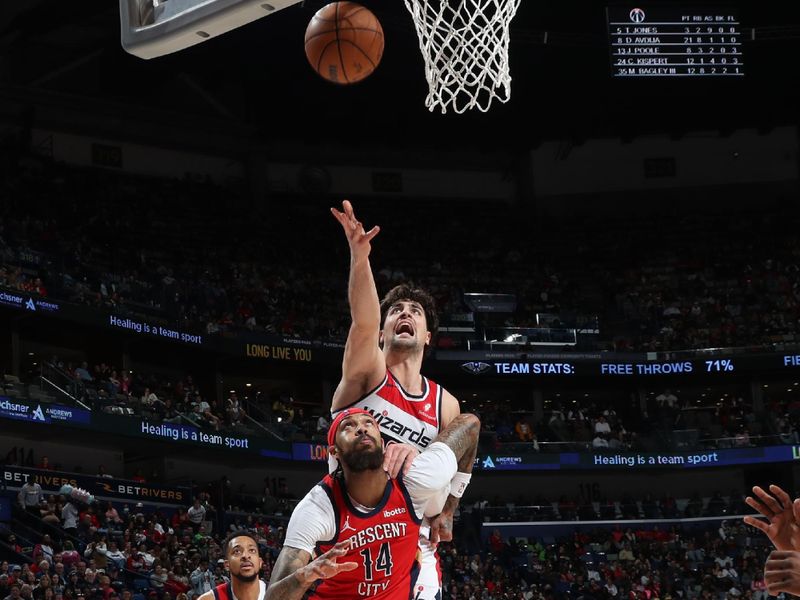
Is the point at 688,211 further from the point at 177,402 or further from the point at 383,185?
the point at 177,402

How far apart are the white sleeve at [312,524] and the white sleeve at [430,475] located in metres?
0.41

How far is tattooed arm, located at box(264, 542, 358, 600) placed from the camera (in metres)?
4.67

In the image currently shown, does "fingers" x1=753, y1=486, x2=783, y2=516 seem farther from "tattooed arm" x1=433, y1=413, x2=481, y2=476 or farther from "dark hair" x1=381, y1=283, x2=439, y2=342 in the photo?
"dark hair" x1=381, y1=283, x2=439, y2=342

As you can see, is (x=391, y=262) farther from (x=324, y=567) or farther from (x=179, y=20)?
(x=324, y=567)

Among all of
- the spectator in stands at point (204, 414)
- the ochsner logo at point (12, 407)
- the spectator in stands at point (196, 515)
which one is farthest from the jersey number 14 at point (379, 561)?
the spectator in stands at point (204, 414)

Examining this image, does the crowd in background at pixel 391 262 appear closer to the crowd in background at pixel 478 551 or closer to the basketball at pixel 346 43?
the crowd in background at pixel 478 551

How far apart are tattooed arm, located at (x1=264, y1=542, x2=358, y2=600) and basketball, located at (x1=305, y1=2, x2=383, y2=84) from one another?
4.57 m

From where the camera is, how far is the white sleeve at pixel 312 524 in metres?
4.99

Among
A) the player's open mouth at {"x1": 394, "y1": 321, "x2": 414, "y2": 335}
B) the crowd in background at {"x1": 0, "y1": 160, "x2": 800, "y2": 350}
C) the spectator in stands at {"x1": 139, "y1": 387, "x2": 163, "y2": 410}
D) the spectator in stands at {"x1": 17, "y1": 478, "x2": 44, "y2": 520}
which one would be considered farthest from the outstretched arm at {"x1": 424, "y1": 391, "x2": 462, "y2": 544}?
the crowd in background at {"x1": 0, "y1": 160, "x2": 800, "y2": 350}

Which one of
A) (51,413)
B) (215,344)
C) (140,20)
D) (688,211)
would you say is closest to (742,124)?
(688,211)

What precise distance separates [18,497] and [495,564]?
10282 mm

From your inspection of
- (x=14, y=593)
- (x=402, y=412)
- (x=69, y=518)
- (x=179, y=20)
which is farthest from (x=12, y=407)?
(x=179, y=20)

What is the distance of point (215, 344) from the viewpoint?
2703cm

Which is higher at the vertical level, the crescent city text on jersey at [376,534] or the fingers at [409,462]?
the fingers at [409,462]
